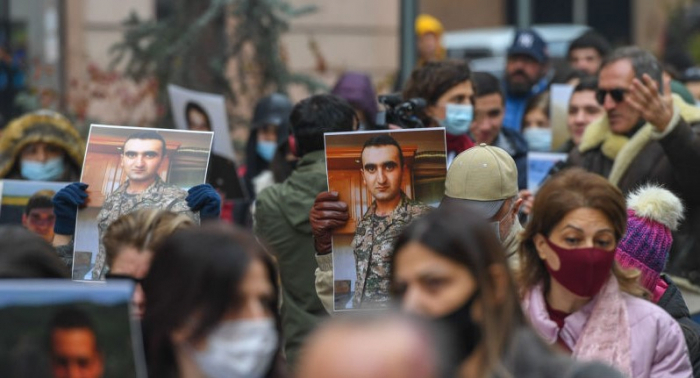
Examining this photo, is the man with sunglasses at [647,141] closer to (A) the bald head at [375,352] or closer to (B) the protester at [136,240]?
(B) the protester at [136,240]

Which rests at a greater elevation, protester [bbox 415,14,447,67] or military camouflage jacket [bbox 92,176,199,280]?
protester [bbox 415,14,447,67]

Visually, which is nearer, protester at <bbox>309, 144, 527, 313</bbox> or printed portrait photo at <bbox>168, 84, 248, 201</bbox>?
protester at <bbox>309, 144, 527, 313</bbox>

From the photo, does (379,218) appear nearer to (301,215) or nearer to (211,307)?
(301,215)

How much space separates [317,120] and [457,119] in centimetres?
98

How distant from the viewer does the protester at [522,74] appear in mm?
10117

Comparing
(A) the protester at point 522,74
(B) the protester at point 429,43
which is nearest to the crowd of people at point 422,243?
(A) the protester at point 522,74

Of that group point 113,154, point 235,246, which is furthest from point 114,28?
point 235,246

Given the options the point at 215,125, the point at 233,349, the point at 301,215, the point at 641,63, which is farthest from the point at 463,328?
the point at 215,125

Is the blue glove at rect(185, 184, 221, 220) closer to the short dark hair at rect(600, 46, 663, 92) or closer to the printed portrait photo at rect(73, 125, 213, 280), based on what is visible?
the printed portrait photo at rect(73, 125, 213, 280)

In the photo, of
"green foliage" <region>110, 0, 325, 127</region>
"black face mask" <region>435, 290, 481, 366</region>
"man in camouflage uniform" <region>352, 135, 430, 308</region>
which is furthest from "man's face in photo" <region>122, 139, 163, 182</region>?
"green foliage" <region>110, 0, 325, 127</region>

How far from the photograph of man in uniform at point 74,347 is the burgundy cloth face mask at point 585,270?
65.1 inches

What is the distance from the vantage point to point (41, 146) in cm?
736

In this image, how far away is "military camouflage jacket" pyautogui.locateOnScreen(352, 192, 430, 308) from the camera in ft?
17.3

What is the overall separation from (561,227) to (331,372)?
2245 mm
